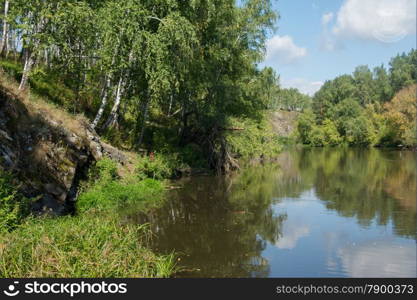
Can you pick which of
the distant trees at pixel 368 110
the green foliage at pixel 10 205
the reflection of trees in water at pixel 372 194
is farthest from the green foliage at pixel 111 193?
the distant trees at pixel 368 110

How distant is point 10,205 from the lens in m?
10.3

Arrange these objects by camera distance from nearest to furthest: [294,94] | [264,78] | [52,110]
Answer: [52,110] < [264,78] < [294,94]

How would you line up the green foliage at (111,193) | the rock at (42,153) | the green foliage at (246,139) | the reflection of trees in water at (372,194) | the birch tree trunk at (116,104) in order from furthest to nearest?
the green foliage at (246,139) < the birch tree trunk at (116,104) < the reflection of trees in water at (372,194) < the green foliage at (111,193) < the rock at (42,153)

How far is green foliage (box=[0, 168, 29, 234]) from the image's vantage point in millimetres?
9695

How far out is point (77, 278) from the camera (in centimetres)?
729

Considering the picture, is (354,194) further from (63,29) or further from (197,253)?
(63,29)

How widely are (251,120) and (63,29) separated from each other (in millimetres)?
17091

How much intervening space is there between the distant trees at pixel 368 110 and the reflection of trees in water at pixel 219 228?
5622 centimetres

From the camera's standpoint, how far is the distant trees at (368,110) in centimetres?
7362

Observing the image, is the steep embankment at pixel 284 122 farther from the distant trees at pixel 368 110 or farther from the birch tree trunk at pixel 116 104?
the birch tree trunk at pixel 116 104

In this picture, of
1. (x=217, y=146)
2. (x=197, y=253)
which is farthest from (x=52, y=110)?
(x=217, y=146)

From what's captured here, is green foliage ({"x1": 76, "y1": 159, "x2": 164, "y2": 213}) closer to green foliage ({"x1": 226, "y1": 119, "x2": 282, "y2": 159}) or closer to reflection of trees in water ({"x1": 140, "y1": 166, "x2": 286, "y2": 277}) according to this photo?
reflection of trees in water ({"x1": 140, "y1": 166, "x2": 286, "y2": 277})

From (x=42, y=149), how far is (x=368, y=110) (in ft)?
287

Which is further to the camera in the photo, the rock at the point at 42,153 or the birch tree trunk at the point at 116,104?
the birch tree trunk at the point at 116,104
